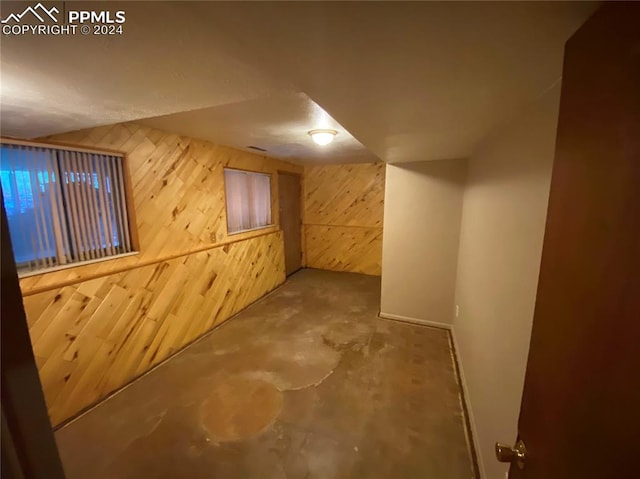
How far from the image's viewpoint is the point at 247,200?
13.2 ft

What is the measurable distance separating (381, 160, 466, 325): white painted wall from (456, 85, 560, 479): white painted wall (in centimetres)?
80

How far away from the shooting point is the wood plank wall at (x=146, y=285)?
75.7 inches

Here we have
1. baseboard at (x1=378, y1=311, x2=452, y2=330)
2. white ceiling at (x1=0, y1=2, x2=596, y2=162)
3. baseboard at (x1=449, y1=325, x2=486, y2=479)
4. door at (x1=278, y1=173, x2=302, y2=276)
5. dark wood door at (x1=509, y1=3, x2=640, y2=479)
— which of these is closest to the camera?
dark wood door at (x1=509, y1=3, x2=640, y2=479)

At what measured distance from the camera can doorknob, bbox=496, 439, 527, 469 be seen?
76 cm

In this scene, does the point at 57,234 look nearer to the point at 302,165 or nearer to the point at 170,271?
the point at 170,271

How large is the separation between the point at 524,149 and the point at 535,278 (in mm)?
633

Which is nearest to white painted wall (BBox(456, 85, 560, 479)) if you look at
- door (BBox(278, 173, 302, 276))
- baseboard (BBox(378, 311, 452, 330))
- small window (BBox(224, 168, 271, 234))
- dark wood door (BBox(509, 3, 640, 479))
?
dark wood door (BBox(509, 3, 640, 479))

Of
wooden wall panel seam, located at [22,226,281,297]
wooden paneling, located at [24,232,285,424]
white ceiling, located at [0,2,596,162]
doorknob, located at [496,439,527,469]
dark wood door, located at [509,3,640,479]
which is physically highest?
white ceiling, located at [0,2,596,162]

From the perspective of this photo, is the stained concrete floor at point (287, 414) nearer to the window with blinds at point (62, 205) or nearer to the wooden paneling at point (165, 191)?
the wooden paneling at point (165, 191)

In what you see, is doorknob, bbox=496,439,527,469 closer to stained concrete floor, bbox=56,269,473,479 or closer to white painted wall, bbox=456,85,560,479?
white painted wall, bbox=456,85,560,479

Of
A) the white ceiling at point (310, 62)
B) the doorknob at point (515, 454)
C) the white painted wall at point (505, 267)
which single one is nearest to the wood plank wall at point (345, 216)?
the white painted wall at point (505, 267)

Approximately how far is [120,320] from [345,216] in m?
4.02

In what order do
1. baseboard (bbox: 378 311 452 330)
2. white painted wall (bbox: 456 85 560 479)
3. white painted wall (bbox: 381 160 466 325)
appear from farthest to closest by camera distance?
baseboard (bbox: 378 311 452 330) < white painted wall (bbox: 381 160 466 325) < white painted wall (bbox: 456 85 560 479)

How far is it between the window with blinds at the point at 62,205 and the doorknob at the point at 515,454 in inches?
106
